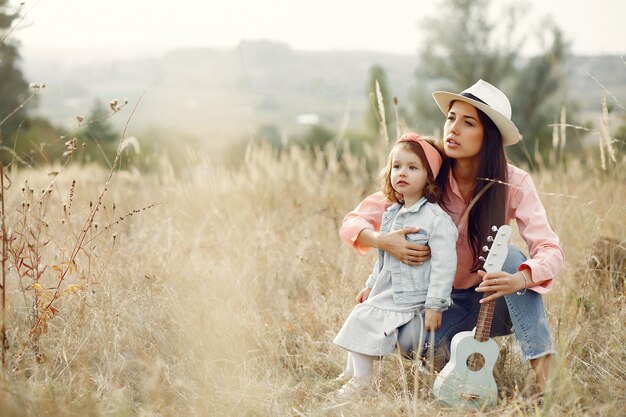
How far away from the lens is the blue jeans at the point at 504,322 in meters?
2.80

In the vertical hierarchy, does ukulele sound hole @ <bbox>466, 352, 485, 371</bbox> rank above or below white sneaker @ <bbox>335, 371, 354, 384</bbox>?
above

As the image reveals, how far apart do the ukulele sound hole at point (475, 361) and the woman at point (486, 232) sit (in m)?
0.17

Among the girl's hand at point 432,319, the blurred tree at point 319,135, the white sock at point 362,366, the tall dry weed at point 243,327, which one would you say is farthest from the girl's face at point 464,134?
the blurred tree at point 319,135

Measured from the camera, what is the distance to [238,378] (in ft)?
9.87

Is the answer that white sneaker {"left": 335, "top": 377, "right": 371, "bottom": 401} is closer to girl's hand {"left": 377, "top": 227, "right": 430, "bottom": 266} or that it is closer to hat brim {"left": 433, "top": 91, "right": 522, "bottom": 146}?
girl's hand {"left": 377, "top": 227, "right": 430, "bottom": 266}

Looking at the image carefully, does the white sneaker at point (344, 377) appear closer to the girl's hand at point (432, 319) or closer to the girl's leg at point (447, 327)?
the girl's leg at point (447, 327)

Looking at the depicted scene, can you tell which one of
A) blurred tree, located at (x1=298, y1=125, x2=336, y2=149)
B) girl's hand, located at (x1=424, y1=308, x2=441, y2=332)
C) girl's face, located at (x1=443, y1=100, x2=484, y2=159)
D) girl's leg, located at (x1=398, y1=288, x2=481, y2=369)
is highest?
girl's face, located at (x1=443, y1=100, x2=484, y2=159)

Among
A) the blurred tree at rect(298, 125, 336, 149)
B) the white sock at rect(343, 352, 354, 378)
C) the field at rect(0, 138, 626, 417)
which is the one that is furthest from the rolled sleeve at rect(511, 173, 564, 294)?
the blurred tree at rect(298, 125, 336, 149)

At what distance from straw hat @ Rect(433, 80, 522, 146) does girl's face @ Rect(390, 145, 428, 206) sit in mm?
322

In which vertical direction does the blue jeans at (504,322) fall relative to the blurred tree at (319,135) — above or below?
above

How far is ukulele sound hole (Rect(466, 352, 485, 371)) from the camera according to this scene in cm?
280

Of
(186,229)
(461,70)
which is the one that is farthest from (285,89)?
(186,229)

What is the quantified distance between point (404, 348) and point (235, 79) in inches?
721

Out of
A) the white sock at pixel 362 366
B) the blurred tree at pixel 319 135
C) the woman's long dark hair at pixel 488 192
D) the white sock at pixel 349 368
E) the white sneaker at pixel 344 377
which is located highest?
the woman's long dark hair at pixel 488 192
